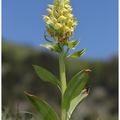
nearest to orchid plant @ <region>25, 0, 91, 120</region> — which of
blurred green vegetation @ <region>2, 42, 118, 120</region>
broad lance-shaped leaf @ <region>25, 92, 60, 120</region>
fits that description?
broad lance-shaped leaf @ <region>25, 92, 60, 120</region>

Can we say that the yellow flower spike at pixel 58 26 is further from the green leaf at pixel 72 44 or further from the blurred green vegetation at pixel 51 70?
the blurred green vegetation at pixel 51 70

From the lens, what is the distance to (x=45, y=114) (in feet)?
4.78

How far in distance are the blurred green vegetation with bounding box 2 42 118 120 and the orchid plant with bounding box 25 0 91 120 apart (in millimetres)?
8678

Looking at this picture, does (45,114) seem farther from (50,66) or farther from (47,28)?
(50,66)

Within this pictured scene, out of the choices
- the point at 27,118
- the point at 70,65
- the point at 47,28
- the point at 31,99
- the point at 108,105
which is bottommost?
the point at 108,105

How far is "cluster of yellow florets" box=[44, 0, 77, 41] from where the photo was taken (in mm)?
1458

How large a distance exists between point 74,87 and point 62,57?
4.2 inches

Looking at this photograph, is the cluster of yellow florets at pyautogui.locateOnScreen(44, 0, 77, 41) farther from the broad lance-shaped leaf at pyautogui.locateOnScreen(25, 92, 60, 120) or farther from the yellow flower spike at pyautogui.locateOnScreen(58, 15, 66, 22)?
the broad lance-shaped leaf at pyautogui.locateOnScreen(25, 92, 60, 120)

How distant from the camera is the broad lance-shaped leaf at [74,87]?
1438 mm

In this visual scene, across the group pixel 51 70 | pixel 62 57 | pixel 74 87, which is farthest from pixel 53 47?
pixel 51 70

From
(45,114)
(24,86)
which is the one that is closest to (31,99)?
(45,114)

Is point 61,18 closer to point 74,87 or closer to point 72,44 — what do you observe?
point 72,44

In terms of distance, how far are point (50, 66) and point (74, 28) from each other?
9.70m

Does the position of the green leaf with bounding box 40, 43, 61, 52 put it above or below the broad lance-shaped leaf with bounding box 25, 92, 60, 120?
above
